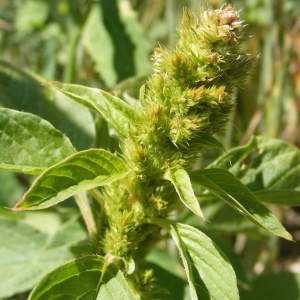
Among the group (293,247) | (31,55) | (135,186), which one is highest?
(135,186)

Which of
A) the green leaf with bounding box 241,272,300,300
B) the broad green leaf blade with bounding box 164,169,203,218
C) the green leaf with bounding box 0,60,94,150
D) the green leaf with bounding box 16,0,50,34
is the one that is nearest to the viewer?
the broad green leaf blade with bounding box 164,169,203,218

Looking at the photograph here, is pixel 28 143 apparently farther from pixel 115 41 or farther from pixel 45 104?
pixel 115 41

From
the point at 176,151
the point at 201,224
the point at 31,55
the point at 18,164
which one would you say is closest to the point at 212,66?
the point at 176,151

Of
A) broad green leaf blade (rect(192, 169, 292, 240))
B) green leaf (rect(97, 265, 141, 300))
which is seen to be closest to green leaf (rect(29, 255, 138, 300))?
green leaf (rect(97, 265, 141, 300))

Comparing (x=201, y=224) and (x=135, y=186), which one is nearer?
(x=135, y=186)

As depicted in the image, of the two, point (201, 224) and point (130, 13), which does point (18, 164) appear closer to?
point (201, 224)

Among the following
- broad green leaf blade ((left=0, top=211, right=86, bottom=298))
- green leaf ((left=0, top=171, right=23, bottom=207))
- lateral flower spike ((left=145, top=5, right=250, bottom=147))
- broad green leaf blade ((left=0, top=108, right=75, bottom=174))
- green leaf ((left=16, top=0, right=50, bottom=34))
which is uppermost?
lateral flower spike ((left=145, top=5, right=250, bottom=147))

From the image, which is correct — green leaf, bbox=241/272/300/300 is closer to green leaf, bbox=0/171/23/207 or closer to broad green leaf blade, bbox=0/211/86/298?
broad green leaf blade, bbox=0/211/86/298
